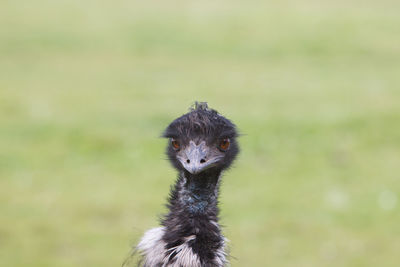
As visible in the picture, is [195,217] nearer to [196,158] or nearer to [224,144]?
[196,158]

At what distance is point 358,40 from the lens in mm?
18422

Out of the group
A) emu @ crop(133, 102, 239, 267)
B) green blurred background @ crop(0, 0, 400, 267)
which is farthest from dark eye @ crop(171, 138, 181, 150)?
green blurred background @ crop(0, 0, 400, 267)

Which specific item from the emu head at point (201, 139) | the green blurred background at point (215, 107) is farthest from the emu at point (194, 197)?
the green blurred background at point (215, 107)

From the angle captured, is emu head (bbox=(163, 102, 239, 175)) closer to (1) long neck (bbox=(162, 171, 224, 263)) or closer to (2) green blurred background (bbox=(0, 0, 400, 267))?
(1) long neck (bbox=(162, 171, 224, 263))

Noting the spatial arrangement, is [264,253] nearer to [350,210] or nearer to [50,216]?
[350,210]

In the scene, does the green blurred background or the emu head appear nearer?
the emu head

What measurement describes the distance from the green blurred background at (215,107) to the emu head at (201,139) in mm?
1273

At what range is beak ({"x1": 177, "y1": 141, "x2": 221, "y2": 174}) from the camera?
153 inches

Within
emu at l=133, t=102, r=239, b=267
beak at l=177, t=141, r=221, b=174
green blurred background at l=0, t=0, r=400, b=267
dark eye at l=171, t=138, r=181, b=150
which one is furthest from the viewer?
green blurred background at l=0, t=0, r=400, b=267

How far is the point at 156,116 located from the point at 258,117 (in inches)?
53.5

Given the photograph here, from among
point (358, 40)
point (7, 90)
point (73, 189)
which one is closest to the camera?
point (73, 189)

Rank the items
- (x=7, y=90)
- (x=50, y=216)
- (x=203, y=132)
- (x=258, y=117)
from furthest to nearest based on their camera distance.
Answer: (x=7, y=90) < (x=258, y=117) < (x=50, y=216) < (x=203, y=132)

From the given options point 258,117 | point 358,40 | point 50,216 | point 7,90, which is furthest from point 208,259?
point 358,40

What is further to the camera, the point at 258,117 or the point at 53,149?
the point at 258,117
